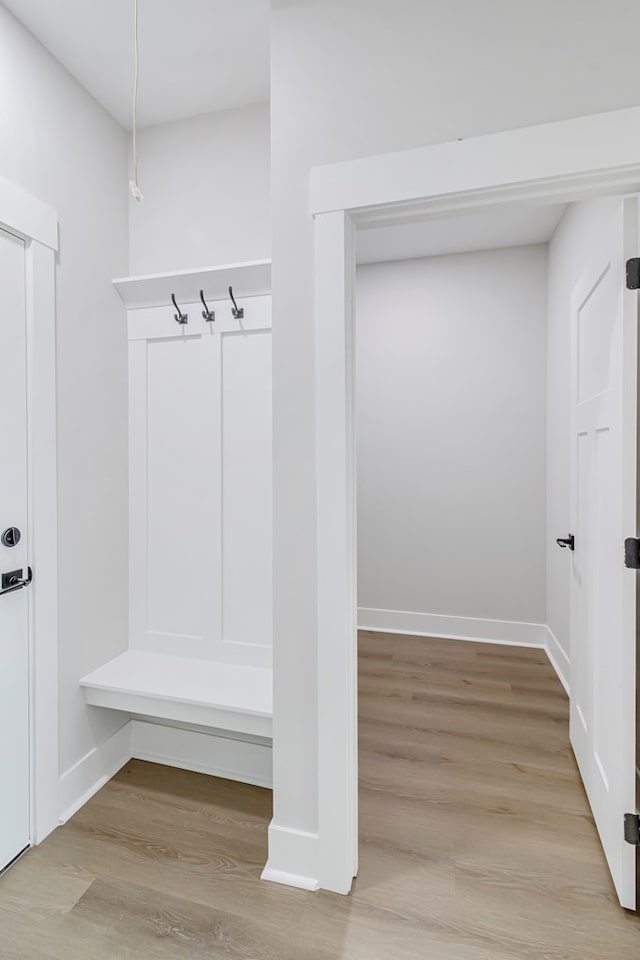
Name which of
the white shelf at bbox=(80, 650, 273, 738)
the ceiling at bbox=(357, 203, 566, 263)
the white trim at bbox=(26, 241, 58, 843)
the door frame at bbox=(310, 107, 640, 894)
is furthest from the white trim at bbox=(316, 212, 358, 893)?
the ceiling at bbox=(357, 203, 566, 263)

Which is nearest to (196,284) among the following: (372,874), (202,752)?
(202,752)

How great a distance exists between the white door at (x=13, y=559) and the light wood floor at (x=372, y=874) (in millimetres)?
200

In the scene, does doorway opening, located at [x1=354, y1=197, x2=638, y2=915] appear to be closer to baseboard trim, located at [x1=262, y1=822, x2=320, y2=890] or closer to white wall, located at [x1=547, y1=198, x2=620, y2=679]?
white wall, located at [x1=547, y1=198, x2=620, y2=679]

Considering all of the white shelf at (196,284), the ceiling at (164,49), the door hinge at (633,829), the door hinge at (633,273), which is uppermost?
the ceiling at (164,49)

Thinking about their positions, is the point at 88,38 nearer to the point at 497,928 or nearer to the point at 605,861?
the point at 497,928

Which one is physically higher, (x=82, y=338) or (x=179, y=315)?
(x=179, y=315)

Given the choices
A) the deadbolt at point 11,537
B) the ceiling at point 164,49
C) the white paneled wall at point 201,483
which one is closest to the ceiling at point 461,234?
the ceiling at point 164,49

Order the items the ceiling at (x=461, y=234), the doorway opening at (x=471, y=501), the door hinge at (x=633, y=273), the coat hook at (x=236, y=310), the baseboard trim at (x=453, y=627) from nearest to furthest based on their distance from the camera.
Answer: the door hinge at (x=633, y=273)
the coat hook at (x=236, y=310)
the doorway opening at (x=471, y=501)
the ceiling at (x=461, y=234)
the baseboard trim at (x=453, y=627)

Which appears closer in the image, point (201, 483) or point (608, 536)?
point (608, 536)

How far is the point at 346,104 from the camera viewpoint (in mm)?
1385

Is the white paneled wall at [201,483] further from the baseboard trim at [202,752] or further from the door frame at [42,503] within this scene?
the door frame at [42,503]

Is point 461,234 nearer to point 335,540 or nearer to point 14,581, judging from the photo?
point 335,540

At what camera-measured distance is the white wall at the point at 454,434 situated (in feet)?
11.1

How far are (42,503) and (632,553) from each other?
1.82m
